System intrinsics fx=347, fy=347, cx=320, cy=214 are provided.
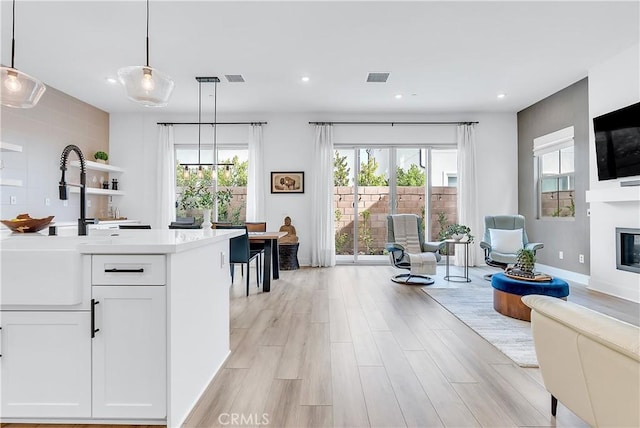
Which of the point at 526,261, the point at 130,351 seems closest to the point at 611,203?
the point at 526,261

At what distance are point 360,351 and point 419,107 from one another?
4.85 m

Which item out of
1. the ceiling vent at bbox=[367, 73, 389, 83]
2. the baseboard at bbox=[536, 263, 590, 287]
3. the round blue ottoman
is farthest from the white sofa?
the baseboard at bbox=[536, 263, 590, 287]

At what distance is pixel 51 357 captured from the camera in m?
1.62

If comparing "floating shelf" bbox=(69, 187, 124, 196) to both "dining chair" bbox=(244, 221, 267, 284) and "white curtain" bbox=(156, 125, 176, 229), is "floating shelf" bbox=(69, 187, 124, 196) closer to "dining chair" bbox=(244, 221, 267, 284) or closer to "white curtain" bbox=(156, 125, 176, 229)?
"white curtain" bbox=(156, 125, 176, 229)

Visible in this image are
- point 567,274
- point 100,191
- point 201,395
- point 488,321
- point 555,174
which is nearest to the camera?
point 201,395

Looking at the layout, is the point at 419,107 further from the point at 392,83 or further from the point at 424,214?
the point at 424,214

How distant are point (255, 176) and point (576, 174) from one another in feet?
16.7

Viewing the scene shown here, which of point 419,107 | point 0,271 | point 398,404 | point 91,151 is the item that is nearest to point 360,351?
point 398,404

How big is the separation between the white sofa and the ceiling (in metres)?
2.80

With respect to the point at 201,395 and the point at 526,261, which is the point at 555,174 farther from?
the point at 201,395

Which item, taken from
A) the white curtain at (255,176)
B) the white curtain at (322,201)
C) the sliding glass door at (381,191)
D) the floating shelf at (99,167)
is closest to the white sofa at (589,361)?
the white curtain at (322,201)

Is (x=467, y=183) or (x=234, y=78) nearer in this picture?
(x=234, y=78)

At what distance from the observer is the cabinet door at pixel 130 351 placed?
5.25 ft

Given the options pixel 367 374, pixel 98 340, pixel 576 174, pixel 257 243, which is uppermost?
pixel 576 174
